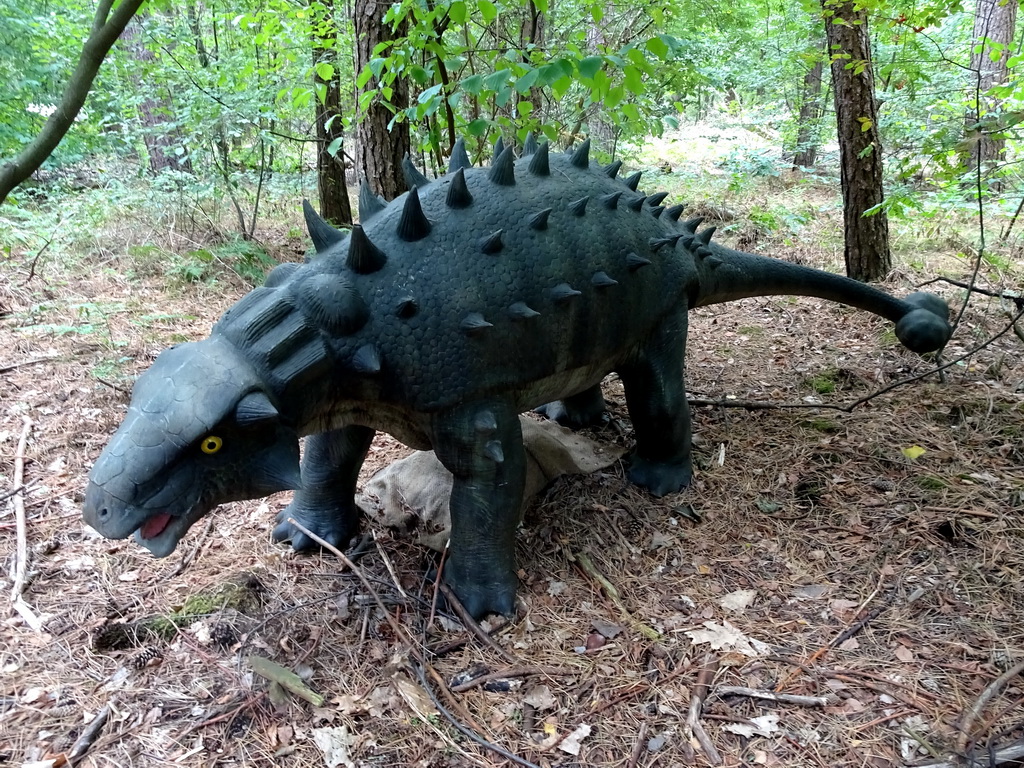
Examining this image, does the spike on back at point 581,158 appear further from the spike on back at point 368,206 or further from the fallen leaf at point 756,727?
the fallen leaf at point 756,727

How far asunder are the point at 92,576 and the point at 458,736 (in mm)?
1669

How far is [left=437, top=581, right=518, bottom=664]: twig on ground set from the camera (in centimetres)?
243

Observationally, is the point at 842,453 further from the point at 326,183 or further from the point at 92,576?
the point at 326,183

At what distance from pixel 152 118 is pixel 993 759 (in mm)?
11193

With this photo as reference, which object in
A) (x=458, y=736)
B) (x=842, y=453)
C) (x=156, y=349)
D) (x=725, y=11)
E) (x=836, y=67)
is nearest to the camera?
(x=458, y=736)

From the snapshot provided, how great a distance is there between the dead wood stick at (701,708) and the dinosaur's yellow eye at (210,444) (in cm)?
169

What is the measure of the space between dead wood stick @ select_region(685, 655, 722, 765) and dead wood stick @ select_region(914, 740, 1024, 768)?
1.88 ft

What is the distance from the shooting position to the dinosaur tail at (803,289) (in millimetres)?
3523

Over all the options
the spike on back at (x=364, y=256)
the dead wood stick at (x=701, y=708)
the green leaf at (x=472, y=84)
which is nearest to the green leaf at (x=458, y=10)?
the green leaf at (x=472, y=84)

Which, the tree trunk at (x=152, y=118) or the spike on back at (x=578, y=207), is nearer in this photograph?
the spike on back at (x=578, y=207)

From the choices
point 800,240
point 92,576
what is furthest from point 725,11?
point 92,576

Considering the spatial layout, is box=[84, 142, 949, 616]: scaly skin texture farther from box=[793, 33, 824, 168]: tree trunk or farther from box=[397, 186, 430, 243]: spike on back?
box=[793, 33, 824, 168]: tree trunk

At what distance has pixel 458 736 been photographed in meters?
2.09

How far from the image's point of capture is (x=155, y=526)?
1.97 m
